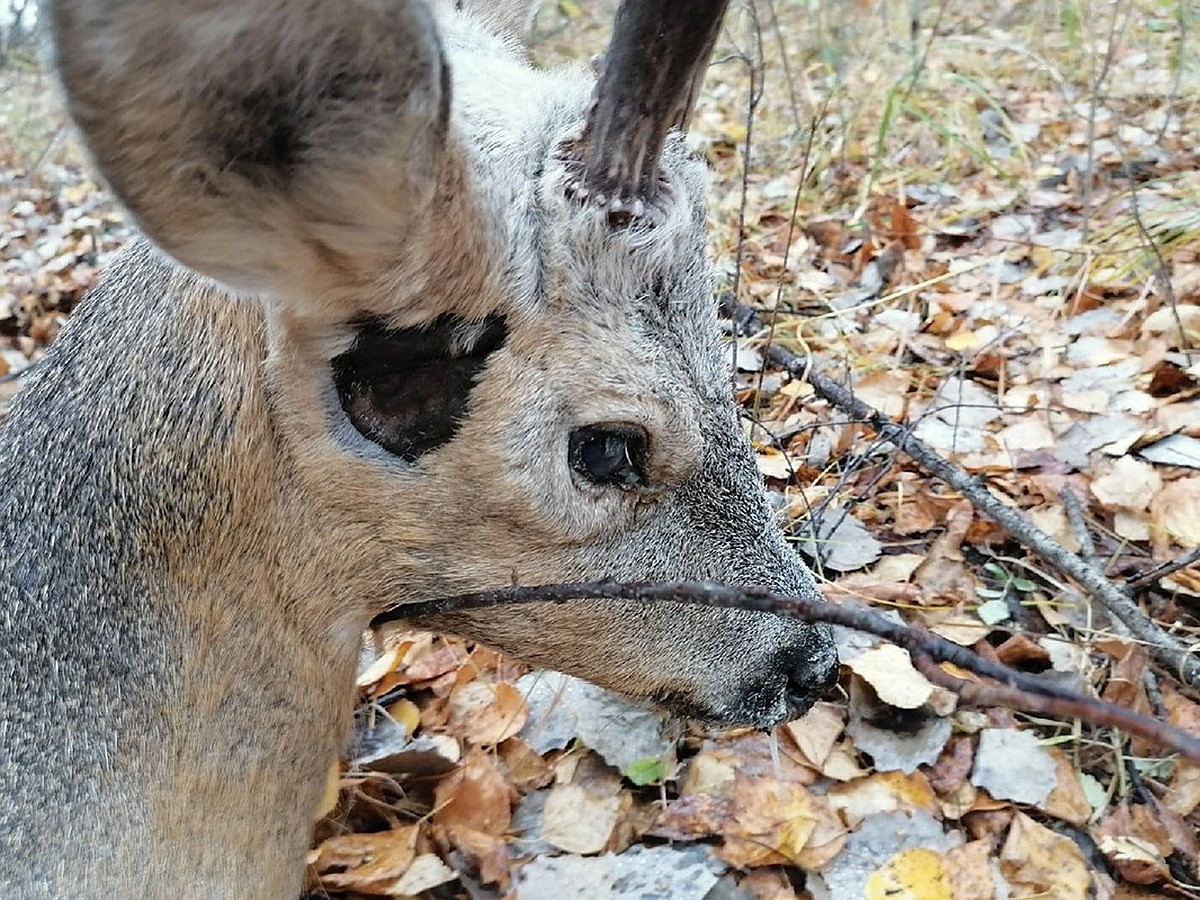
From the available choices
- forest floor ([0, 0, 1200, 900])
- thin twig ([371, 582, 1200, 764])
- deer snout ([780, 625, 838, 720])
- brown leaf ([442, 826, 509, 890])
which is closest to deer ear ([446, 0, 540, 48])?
forest floor ([0, 0, 1200, 900])

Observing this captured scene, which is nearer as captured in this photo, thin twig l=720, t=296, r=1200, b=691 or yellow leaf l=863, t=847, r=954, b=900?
yellow leaf l=863, t=847, r=954, b=900

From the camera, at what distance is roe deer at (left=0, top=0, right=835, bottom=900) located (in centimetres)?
165

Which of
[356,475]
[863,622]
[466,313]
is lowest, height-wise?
[356,475]

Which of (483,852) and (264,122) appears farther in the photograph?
(483,852)

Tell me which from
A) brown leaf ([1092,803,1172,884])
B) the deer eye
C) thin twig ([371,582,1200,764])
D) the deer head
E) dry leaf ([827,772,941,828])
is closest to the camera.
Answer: thin twig ([371,582,1200,764])

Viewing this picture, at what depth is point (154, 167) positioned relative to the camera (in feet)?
4.40

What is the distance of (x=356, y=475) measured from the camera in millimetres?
1789

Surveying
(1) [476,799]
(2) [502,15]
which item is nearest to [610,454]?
(2) [502,15]

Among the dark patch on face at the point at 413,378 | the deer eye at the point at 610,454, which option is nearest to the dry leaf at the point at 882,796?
the deer eye at the point at 610,454

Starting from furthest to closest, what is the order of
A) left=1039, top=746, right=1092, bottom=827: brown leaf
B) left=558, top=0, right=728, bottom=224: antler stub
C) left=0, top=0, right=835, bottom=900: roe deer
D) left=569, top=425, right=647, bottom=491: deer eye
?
left=1039, top=746, right=1092, bottom=827: brown leaf
left=569, top=425, right=647, bottom=491: deer eye
left=0, top=0, right=835, bottom=900: roe deer
left=558, top=0, right=728, bottom=224: antler stub

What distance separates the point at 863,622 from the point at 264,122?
0.90m

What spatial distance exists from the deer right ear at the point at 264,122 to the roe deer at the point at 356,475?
0.04 ft

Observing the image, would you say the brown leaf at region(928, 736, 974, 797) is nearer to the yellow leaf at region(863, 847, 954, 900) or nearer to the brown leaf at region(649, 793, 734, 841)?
the yellow leaf at region(863, 847, 954, 900)

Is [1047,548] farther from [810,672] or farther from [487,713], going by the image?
[487,713]
